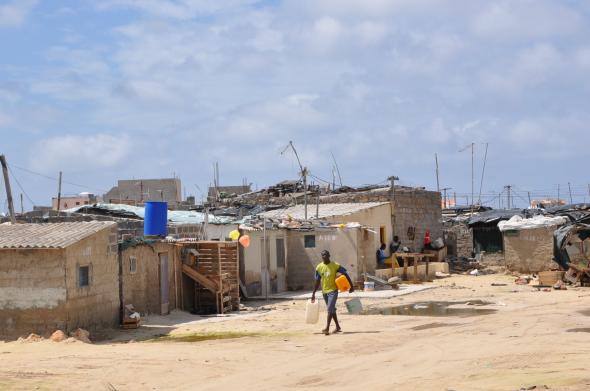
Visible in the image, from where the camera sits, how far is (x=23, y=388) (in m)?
12.8

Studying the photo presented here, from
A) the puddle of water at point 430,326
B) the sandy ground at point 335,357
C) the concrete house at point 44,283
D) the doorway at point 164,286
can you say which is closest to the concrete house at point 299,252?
the doorway at point 164,286

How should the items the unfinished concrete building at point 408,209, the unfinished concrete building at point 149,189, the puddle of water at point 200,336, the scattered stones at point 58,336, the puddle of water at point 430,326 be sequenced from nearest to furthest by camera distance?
1. the scattered stones at point 58,336
2. the puddle of water at point 200,336
3. the puddle of water at point 430,326
4. the unfinished concrete building at point 408,209
5. the unfinished concrete building at point 149,189

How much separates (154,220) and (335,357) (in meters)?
9.60

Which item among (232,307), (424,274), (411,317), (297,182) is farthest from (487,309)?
(297,182)

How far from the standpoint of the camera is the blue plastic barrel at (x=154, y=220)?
23562 mm

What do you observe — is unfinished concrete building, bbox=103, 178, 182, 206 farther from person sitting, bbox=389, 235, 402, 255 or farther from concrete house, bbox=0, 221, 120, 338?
concrete house, bbox=0, 221, 120, 338

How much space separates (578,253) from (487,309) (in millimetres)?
12162

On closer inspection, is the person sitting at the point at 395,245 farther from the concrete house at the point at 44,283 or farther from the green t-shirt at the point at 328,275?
the concrete house at the point at 44,283

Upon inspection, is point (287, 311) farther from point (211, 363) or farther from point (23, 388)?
point (23, 388)

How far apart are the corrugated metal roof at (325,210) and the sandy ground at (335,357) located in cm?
1545

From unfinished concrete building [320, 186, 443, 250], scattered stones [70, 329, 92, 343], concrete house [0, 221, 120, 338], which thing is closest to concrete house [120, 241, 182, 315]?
concrete house [0, 221, 120, 338]

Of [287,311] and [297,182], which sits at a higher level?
[297,182]

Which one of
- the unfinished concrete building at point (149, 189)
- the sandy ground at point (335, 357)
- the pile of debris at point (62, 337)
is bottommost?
the sandy ground at point (335, 357)

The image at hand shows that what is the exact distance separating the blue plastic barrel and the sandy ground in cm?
244
